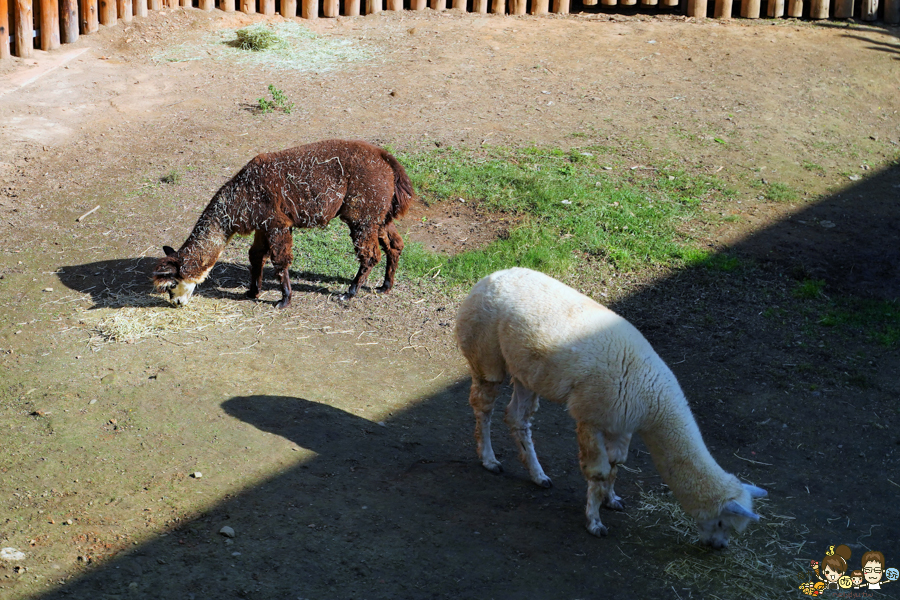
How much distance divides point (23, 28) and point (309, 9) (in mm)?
4443

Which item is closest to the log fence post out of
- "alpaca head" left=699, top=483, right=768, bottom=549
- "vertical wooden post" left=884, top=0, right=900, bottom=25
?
"alpaca head" left=699, top=483, right=768, bottom=549

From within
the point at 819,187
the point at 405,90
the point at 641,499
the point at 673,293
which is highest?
the point at 405,90

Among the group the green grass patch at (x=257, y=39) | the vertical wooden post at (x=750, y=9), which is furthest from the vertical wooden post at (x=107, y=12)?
the vertical wooden post at (x=750, y=9)

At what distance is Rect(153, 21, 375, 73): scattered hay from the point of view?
12328mm

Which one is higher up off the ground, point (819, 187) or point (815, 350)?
point (819, 187)

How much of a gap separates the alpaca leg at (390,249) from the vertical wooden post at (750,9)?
9.00 meters

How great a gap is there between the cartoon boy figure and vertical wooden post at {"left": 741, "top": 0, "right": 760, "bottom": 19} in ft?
36.8

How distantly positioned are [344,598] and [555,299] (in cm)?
216

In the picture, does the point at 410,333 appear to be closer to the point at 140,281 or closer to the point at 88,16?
the point at 140,281

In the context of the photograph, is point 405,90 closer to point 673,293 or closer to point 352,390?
point 673,293

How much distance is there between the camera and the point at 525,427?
548 cm

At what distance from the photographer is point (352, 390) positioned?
6512 millimetres

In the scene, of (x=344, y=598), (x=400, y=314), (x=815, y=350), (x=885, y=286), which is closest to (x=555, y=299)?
(x=344, y=598)

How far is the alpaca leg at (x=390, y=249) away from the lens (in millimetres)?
7955
